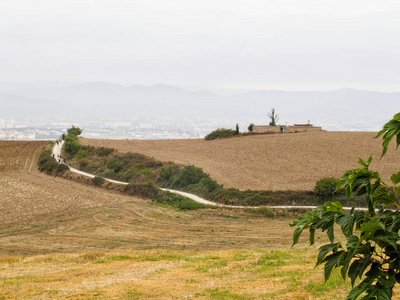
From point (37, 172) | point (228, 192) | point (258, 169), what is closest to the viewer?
point (228, 192)

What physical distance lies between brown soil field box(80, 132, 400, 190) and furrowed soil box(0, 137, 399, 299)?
11919 mm

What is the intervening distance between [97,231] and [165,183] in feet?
65.9

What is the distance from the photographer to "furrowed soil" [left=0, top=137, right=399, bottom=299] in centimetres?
1664

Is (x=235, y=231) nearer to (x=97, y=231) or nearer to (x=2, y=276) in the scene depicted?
(x=97, y=231)

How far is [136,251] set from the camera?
2642 centimetres

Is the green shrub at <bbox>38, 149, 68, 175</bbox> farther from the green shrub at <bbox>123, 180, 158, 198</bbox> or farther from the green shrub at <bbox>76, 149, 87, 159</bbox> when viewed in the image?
the green shrub at <bbox>123, 180, 158, 198</bbox>

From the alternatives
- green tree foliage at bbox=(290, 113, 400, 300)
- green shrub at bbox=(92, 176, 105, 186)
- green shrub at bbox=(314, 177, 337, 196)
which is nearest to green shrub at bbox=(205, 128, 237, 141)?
green shrub at bbox=(92, 176, 105, 186)

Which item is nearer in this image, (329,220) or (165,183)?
(329,220)

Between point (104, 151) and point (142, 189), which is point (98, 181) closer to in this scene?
point (142, 189)

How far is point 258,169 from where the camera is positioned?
60.3m

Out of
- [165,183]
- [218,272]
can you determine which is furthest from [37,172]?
[218,272]

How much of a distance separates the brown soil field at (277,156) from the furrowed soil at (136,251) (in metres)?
11.9

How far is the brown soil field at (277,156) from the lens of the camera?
5350cm

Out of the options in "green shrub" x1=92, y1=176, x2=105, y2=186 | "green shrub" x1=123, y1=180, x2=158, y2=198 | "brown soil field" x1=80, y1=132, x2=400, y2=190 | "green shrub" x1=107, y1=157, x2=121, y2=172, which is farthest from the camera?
"green shrub" x1=107, y1=157, x2=121, y2=172
